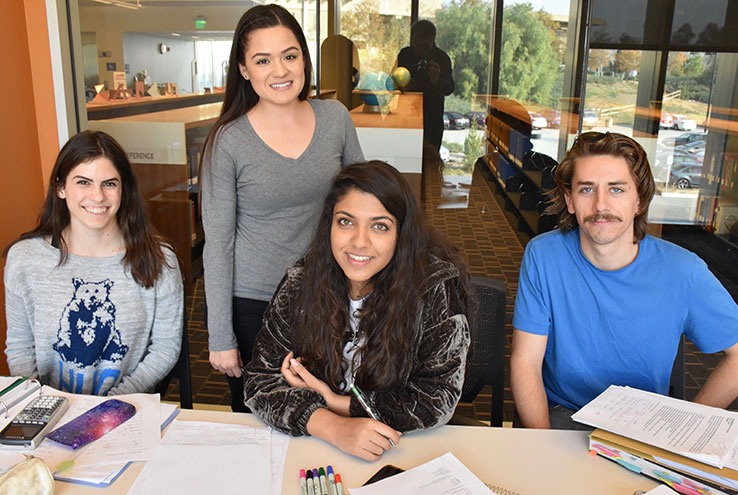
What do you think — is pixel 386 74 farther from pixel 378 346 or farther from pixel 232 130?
pixel 378 346

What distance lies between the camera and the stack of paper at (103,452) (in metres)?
1.19

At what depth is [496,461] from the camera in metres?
1.25

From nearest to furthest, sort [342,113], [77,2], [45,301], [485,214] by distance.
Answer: [45,301] < [342,113] < [77,2] < [485,214]

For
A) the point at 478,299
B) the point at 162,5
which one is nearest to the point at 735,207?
the point at 478,299

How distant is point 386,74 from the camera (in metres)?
3.20

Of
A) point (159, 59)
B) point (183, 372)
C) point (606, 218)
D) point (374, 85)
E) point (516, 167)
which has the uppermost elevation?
point (159, 59)

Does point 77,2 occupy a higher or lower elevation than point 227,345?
higher

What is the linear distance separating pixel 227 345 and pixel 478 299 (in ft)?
2.43

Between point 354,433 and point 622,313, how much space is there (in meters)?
0.81

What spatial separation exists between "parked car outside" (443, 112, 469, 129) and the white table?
2.22 m

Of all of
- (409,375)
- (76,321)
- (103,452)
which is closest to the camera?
(103,452)

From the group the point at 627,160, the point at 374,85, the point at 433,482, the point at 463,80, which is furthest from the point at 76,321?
the point at 463,80

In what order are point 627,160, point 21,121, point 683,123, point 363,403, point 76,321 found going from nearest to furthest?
point 363,403
point 627,160
point 76,321
point 21,121
point 683,123

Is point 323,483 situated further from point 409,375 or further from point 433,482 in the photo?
point 409,375
